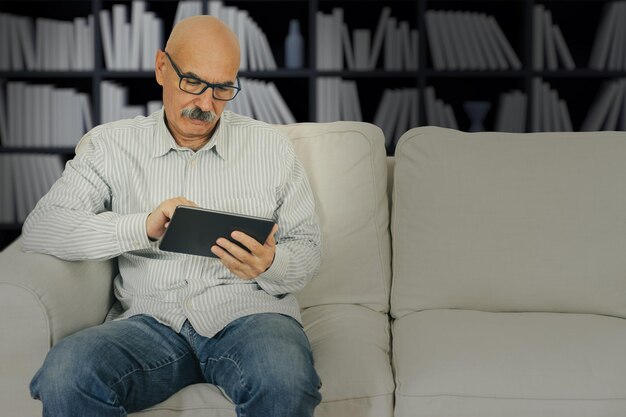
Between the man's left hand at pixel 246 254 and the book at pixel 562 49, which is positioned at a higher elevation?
the book at pixel 562 49

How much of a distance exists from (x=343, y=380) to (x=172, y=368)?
0.31 m

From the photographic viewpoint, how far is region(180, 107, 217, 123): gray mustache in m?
1.76

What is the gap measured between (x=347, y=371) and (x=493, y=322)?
0.39 metres

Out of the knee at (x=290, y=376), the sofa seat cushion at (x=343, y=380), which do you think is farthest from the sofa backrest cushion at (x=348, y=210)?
the knee at (x=290, y=376)

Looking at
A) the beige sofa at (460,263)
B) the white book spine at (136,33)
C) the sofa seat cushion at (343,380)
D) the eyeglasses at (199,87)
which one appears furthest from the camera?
the white book spine at (136,33)

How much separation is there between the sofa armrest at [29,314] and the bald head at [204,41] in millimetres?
504

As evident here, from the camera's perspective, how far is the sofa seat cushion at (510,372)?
1.56 metres

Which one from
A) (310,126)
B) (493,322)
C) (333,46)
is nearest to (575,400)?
(493,322)

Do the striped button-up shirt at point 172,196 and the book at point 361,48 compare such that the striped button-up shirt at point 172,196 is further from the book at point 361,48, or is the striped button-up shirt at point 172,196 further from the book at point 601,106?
the book at point 601,106

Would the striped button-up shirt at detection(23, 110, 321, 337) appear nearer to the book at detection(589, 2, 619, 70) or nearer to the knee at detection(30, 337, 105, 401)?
the knee at detection(30, 337, 105, 401)

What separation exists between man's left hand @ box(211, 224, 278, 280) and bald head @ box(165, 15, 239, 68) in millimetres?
430

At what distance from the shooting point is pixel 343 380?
5.18ft

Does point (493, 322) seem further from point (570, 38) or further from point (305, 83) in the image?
point (570, 38)

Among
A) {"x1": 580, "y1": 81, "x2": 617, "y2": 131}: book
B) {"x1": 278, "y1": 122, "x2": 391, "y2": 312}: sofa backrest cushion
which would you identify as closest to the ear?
{"x1": 278, "y1": 122, "x2": 391, "y2": 312}: sofa backrest cushion
